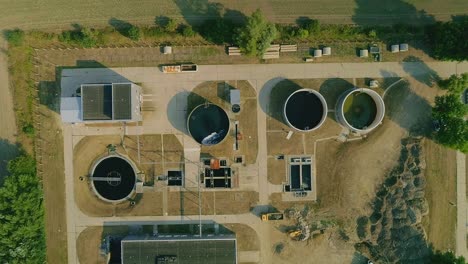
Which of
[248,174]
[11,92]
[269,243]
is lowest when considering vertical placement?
[269,243]

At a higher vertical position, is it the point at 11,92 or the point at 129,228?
the point at 11,92

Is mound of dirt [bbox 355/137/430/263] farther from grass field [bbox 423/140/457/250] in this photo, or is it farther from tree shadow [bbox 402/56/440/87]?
tree shadow [bbox 402/56/440/87]

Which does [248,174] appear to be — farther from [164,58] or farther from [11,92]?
[11,92]

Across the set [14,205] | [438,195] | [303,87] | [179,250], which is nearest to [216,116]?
[303,87]

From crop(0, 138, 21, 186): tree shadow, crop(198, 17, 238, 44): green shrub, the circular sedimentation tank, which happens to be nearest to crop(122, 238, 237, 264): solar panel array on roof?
crop(0, 138, 21, 186): tree shadow

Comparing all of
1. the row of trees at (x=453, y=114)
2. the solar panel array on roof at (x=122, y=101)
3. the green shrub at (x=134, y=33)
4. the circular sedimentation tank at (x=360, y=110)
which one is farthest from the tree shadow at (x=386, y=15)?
the solar panel array on roof at (x=122, y=101)

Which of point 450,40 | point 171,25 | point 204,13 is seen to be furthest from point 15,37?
point 450,40
